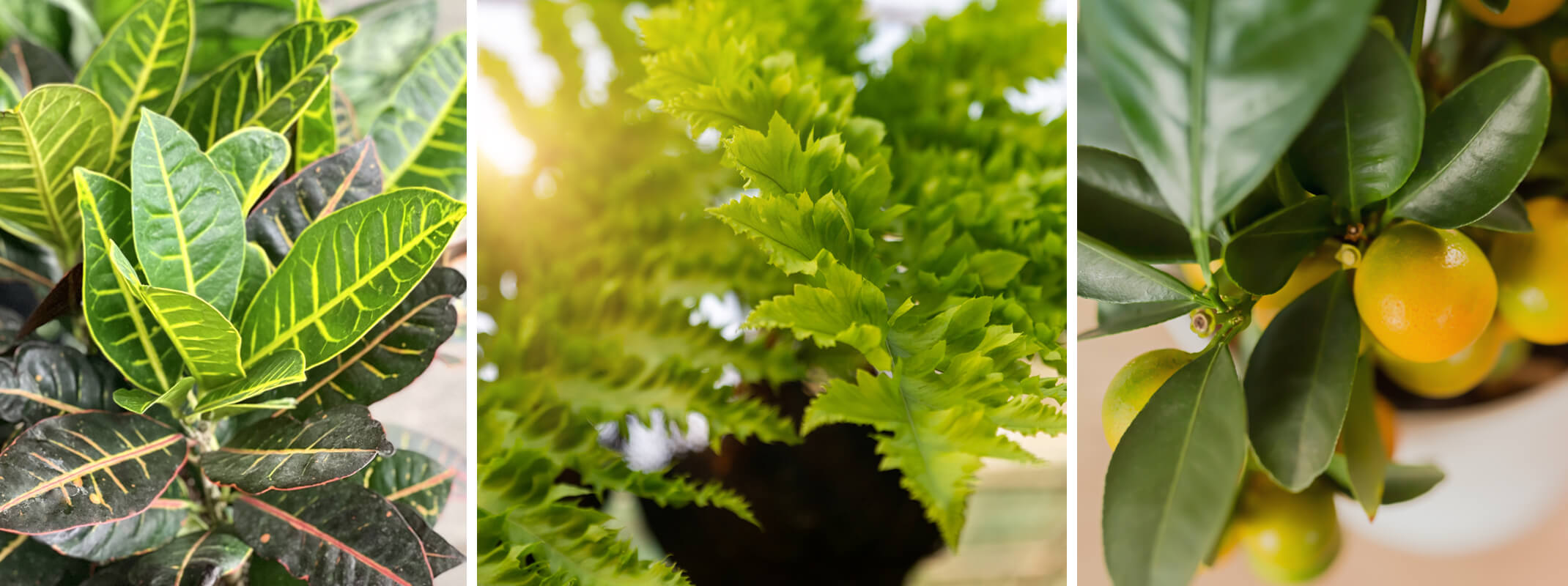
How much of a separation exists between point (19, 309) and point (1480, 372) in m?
0.57

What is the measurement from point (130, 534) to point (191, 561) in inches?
1.1

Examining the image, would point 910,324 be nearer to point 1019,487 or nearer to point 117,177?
point 1019,487

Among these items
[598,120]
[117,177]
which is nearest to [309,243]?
[117,177]

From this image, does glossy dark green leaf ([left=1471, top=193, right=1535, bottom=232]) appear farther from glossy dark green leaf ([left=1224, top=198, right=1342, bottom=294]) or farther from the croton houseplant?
the croton houseplant

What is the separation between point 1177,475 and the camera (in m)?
0.20

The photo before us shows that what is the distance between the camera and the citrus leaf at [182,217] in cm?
24

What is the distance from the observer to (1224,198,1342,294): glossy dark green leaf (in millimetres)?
206

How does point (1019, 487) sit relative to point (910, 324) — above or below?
below

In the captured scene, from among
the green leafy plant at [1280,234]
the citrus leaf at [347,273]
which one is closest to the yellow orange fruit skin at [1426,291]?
the green leafy plant at [1280,234]

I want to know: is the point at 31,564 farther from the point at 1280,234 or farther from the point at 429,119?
the point at 1280,234

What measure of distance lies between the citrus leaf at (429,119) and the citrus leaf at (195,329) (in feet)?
0.40

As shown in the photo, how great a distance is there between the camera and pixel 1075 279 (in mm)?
250

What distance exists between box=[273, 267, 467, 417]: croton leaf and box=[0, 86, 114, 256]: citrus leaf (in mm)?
105

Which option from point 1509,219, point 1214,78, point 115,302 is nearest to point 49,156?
point 115,302
